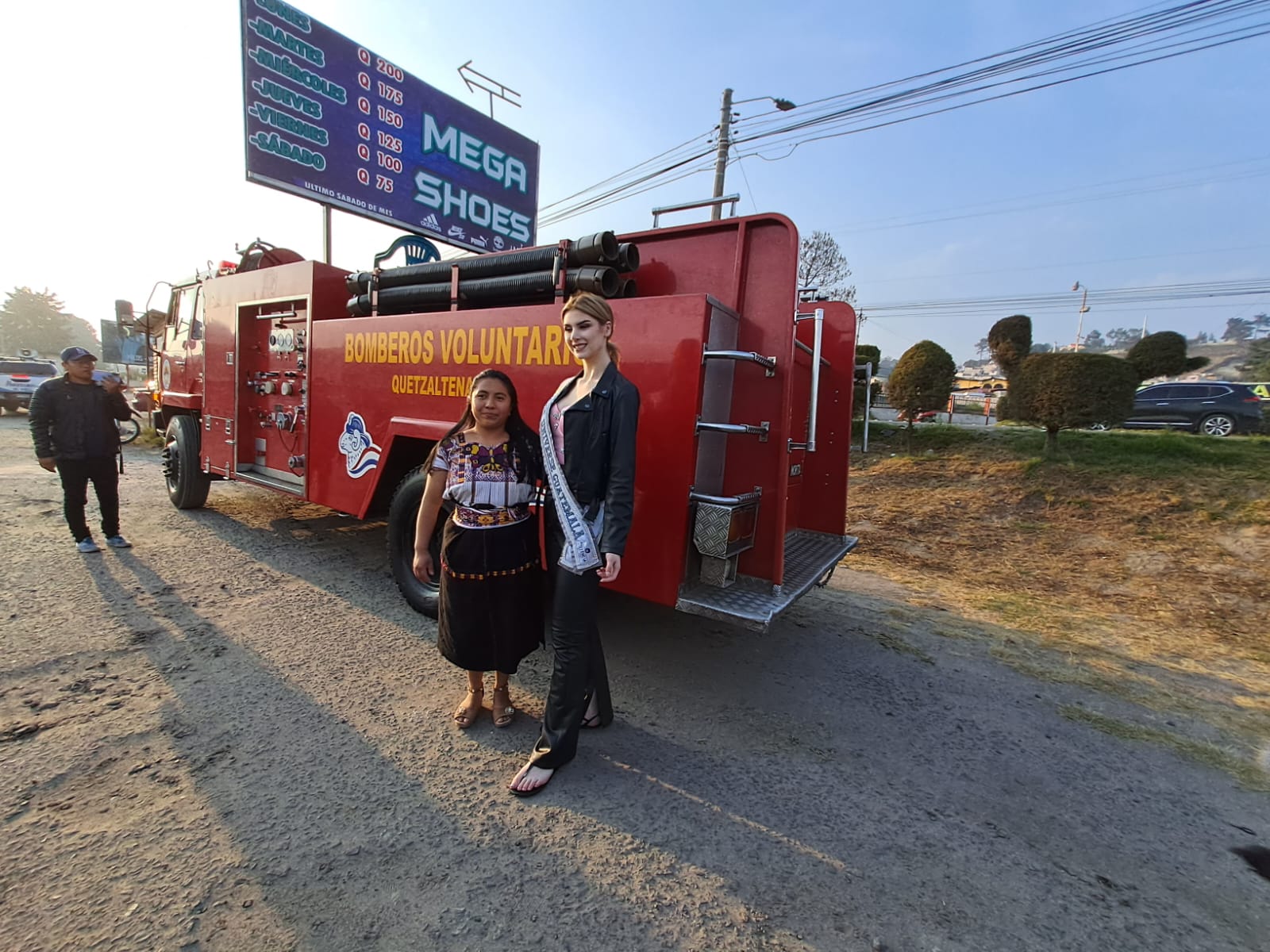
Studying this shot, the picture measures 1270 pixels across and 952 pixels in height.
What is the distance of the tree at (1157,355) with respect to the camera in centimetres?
858

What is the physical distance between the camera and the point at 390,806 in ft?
7.24

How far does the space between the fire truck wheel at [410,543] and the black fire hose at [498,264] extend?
4.36 feet

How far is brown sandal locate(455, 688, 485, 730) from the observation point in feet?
9.04

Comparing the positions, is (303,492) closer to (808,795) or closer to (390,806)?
(390,806)

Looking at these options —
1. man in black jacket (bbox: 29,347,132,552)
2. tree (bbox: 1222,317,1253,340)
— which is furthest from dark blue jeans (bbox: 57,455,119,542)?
tree (bbox: 1222,317,1253,340)

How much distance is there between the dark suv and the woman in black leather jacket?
51.0ft

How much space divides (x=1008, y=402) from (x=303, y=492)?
884 cm

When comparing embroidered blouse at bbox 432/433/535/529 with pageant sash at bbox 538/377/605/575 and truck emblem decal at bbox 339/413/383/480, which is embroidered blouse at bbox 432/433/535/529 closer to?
pageant sash at bbox 538/377/605/575

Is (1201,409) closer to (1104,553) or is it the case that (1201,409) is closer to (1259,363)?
(1104,553)

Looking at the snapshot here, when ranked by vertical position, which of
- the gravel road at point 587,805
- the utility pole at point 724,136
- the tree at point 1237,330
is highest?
the tree at point 1237,330

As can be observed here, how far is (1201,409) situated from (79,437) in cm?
1995

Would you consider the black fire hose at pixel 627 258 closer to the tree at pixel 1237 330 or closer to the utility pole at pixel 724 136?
the utility pole at pixel 724 136

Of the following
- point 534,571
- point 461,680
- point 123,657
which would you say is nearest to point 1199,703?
point 534,571

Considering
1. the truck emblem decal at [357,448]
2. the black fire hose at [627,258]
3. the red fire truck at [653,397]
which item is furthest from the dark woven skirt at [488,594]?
the truck emblem decal at [357,448]
